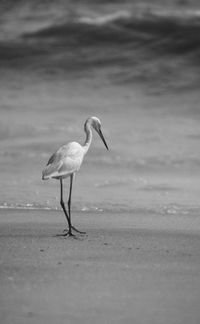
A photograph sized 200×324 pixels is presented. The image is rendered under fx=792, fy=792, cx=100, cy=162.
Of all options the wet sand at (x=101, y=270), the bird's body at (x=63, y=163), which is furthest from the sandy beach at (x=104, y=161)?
the bird's body at (x=63, y=163)

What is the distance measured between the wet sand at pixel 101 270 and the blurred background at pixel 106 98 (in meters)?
1.11

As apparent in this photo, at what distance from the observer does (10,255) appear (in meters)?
6.10

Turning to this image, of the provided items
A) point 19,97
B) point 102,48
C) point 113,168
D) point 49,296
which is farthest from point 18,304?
point 102,48

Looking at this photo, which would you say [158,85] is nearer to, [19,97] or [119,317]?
[19,97]

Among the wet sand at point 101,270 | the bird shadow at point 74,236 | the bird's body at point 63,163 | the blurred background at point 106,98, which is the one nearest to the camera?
the wet sand at point 101,270

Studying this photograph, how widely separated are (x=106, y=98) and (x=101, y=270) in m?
12.3

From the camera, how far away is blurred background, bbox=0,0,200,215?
31.8 feet

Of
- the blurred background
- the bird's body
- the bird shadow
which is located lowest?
the blurred background

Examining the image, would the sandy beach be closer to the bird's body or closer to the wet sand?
the wet sand

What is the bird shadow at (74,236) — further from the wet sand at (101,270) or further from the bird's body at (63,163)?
the bird's body at (63,163)

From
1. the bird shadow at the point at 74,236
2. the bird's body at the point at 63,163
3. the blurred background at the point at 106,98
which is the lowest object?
the blurred background at the point at 106,98

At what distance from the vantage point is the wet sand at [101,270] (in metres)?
4.82

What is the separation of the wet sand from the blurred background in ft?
3.65

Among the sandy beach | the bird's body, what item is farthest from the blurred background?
the bird's body
